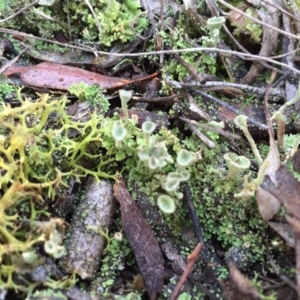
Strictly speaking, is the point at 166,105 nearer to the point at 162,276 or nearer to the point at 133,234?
the point at 133,234

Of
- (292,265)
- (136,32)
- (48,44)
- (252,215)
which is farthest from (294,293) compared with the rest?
(48,44)

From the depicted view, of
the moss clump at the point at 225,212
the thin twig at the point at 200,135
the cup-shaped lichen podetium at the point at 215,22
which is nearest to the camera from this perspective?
the moss clump at the point at 225,212

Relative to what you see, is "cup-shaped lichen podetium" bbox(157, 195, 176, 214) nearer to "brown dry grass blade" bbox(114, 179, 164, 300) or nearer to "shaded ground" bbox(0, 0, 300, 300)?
"shaded ground" bbox(0, 0, 300, 300)

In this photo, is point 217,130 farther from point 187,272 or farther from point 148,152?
point 187,272

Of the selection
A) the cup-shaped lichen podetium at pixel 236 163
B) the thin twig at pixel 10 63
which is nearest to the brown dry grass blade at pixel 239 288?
the cup-shaped lichen podetium at pixel 236 163

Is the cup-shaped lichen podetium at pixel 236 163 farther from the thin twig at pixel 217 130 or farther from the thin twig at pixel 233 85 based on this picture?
the thin twig at pixel 233 85

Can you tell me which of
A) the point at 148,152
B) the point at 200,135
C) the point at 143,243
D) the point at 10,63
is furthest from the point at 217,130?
the point at 10,63
